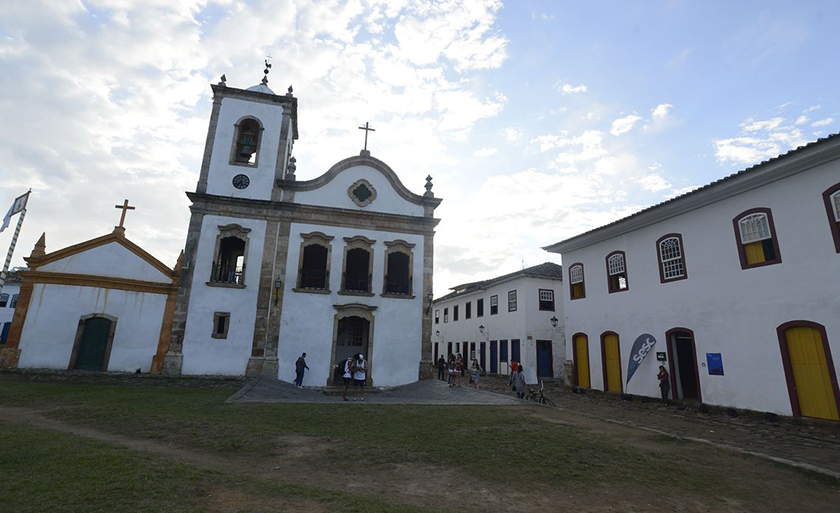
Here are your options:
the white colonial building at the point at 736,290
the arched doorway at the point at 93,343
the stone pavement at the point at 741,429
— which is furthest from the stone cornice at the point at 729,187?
the arched doorway at the point at 93,343

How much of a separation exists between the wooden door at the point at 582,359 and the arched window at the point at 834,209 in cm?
950

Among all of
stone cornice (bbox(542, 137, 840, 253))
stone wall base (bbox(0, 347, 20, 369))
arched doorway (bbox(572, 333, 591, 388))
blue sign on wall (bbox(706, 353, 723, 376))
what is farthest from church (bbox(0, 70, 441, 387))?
blue sign on wall (bbox(706, 353, 723, 376))

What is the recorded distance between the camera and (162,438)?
746cm

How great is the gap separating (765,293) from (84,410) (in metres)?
18.1

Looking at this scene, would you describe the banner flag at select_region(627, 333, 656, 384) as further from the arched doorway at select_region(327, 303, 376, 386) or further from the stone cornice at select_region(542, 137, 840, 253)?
the arched doorway at select_region(327, 303, 376, 386)

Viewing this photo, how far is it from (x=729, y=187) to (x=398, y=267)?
12.8 metres

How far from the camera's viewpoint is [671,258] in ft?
49.9

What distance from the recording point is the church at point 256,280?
1583 centimetres

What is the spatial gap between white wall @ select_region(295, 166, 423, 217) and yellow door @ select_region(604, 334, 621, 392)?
9.88m

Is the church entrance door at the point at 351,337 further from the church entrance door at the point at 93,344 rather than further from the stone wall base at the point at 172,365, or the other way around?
the church entrance door at the point at 93,344

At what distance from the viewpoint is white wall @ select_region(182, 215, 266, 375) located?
16469mm

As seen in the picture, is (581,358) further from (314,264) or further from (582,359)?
(314,264)

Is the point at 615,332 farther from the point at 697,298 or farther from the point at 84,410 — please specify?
the point at 84,410

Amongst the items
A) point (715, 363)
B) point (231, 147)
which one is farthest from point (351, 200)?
point (715, 363)
